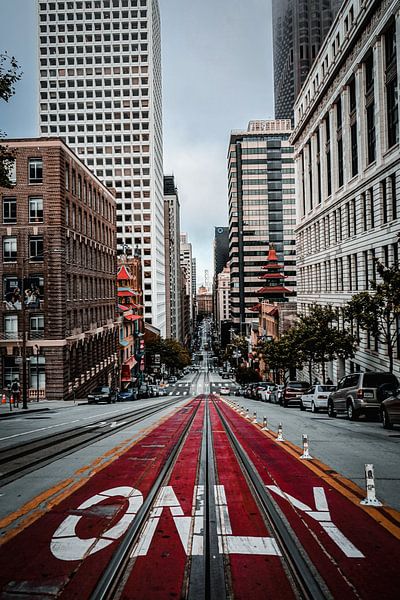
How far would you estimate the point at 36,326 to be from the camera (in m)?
41.9

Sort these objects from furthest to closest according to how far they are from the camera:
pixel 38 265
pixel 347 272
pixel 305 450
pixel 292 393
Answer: pixel 347 272, pixel 38 265, pixel 292 393, pixel 305 450

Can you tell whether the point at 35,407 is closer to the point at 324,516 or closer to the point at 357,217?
the point at 357,217

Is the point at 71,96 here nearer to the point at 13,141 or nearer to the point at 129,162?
the point at 129,162

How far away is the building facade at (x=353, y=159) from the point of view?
37562 millimetres

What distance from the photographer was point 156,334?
114938mm

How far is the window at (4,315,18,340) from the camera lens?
41.8 metres

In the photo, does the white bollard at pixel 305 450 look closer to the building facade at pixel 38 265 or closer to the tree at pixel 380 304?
the tree at pixel 380 304

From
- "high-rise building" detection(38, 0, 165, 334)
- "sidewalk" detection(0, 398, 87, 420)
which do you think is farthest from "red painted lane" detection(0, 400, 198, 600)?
"high-rise building" detection(38, 0, 165, 334)

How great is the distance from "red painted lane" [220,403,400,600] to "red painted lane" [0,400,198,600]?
2470 mm

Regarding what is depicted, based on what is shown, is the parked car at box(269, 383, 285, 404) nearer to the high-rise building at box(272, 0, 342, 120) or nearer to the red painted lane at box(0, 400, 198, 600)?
the red painted lane at box(0, 400, 198, 600)

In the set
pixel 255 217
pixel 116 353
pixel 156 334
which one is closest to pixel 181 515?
pixel 116 353

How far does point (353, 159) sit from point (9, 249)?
96.8 feet

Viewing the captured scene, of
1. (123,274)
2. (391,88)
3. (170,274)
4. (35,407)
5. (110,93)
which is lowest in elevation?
(35,407)

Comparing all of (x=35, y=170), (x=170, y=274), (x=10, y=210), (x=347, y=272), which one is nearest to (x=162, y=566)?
(x=10, y=210)
